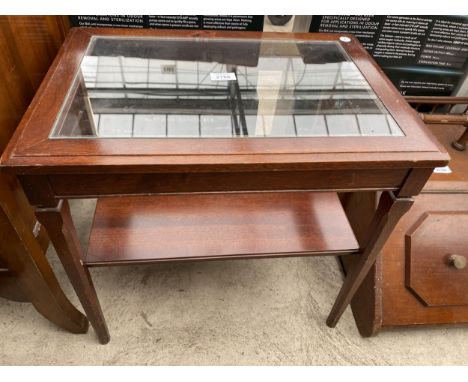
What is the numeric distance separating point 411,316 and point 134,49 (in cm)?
103

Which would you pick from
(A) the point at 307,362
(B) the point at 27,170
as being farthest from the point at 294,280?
(B) the point at 27,170

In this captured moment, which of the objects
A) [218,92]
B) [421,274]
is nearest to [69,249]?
[218,92]

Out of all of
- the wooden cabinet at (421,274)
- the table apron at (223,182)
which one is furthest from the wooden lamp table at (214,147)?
the wooden cabinet at (421,274)

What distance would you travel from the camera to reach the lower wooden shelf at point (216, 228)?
0.83m

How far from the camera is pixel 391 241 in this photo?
A: 3.37 ft

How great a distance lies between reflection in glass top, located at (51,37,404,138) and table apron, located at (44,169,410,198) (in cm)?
7

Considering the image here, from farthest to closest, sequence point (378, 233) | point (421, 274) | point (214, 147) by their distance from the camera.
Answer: point (421, 274), point (378, 233), point (214, 147)

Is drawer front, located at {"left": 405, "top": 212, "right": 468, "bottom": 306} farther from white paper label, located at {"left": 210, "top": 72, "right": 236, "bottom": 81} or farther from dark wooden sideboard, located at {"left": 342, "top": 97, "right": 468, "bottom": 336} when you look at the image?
white paper label, located at {"left": 210, "top": 72, "right": 236, "bottom": 81}

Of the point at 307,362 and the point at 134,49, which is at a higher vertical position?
the point at 134,49

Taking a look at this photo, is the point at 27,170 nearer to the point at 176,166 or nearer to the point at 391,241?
the point at 176,166

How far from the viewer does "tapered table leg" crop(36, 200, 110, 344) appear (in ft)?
2.00

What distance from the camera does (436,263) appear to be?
1018 mm

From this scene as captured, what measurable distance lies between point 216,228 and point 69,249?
0.35m

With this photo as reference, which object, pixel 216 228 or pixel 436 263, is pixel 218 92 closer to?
pixel 216 228
